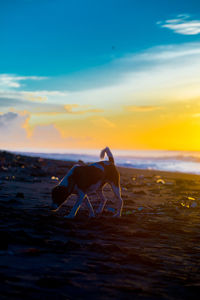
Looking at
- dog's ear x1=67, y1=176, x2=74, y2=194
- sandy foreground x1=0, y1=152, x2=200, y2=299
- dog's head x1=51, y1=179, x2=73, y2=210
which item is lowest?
sandy foreground x1=0, y1=152, x2=200, y2=299

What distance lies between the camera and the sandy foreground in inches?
155

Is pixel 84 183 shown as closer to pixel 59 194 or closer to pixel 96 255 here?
pixel 59 194

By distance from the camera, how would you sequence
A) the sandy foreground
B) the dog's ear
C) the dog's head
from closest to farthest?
1. the sandy foreground
2. the dog's head
3. the dog's ear

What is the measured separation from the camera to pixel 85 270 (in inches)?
179

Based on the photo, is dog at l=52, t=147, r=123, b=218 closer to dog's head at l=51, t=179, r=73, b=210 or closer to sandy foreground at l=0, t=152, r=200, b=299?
dog's head at l=51, t=179, r=73, b=210

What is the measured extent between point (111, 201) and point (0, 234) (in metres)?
6.32

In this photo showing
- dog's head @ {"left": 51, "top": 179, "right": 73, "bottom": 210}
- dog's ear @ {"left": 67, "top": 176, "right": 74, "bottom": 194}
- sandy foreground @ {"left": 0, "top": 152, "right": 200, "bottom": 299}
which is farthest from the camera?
dog's ear @ {"left": 67, "top": 176, "right": 74, "bottom": 194}

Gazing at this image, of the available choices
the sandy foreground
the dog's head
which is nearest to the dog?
the dog's head

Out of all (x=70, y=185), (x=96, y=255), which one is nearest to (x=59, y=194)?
(x=70, y=185)

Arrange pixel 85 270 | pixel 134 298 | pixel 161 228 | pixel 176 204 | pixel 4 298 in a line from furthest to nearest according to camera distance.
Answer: pixel 176 204 < pixel 161 228 < pixel 85 270 < pixel 134 298 < pixel 4 298

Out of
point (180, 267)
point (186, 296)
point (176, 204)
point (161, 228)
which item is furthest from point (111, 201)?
point (186, 296)

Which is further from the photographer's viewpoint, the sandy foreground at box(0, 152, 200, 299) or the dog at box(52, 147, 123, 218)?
the dog at box(52, 147, 123, 218)

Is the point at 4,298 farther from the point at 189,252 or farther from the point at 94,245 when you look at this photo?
the point at 189,252

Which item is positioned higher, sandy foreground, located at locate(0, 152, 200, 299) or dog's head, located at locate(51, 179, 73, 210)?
dog's head, located at locate(51, 179, 73, 210)
